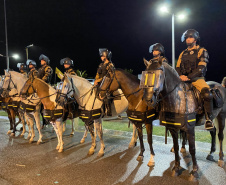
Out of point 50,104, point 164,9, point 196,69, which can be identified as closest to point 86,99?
point 50,104

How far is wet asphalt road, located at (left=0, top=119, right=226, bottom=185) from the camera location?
477 cm

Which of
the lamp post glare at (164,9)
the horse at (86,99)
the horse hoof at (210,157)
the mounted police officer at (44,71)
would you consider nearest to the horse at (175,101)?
the horse hoof at (210,157)

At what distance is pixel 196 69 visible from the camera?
15.4ft

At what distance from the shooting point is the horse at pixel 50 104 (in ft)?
23.5

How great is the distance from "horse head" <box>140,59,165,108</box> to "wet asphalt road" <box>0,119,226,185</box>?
1976mm

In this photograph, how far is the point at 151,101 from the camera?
4121 millimetres

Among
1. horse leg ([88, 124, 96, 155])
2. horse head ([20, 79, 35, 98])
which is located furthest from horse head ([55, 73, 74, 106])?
horse head ([20, 79, 35, 98])

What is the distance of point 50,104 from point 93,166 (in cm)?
285

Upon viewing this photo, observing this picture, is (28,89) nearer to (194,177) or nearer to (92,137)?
(92,137)

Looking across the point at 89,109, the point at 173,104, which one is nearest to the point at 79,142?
the point at 89,109

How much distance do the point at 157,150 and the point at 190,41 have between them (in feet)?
12.1

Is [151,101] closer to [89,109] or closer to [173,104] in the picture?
[173,104]

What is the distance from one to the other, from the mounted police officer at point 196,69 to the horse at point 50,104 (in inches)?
162

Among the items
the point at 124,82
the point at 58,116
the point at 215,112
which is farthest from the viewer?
the point at 58,116
